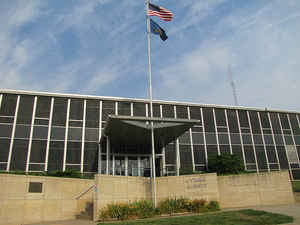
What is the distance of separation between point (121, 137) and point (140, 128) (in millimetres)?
3794

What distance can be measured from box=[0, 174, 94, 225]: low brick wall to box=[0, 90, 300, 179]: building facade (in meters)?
5.25

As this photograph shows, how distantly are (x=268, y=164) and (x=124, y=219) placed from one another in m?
24.6

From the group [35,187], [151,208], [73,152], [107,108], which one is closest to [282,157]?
[107,108]

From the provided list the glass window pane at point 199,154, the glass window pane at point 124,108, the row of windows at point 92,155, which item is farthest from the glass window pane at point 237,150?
the glass window pane at point 124,108

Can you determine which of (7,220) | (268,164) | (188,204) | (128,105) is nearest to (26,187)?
(7,220)

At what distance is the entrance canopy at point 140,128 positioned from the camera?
736 inches

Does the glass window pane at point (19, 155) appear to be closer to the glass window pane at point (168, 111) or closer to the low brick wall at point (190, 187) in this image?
the glass window pane at point (168, 111)

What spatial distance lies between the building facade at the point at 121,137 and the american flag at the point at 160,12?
8273 millimetres

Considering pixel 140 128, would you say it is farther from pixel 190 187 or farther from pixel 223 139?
pixel 223 139

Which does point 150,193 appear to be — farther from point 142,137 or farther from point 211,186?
point 142,137

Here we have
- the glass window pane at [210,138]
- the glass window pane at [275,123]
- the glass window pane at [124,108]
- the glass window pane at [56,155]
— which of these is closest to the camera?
the glass window pane at [56,155]

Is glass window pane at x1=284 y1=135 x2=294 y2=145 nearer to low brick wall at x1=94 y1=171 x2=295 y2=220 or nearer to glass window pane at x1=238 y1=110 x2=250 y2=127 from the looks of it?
glass window pane at x1=238 y1=110 x2=250 y2=127

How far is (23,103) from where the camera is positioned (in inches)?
1101

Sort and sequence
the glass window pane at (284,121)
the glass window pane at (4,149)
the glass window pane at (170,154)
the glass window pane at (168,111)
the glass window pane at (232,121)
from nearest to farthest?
the glass window pane at (4,149) → the glass window pane at (170,154) → the glass window pane at (168,111) → the glass window pane at (232,121) → the glass window pane at (284,121)
